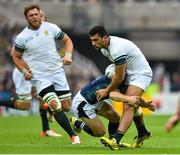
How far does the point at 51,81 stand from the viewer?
16.5m

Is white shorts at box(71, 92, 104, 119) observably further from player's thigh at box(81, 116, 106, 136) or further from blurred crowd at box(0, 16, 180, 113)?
blurred crowd at box(0, 16, 180, 113)

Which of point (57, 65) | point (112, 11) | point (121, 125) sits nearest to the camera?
point (121, 125)

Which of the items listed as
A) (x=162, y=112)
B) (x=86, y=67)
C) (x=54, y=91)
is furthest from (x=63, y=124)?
(x=86, y=67)

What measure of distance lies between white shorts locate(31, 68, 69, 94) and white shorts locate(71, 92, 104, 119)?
1.22 m

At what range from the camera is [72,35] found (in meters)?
46.0

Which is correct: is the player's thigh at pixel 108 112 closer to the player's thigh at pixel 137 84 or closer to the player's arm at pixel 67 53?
the player's thigh at pixel 137 84

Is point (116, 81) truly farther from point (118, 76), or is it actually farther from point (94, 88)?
point (94, 88)

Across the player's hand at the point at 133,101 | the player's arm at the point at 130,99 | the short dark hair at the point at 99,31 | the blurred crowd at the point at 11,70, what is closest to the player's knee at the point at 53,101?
the player's arm at the point at 130,99

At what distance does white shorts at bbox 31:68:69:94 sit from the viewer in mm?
16234

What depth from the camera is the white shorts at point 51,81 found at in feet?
53.3

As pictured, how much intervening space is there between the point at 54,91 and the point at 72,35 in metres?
29.7

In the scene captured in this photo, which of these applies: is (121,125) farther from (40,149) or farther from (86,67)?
(86,67)

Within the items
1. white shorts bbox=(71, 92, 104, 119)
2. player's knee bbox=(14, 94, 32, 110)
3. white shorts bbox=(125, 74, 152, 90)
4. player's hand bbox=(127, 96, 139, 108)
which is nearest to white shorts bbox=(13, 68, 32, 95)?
player's knee bbox=(14, 94, 32, 110)

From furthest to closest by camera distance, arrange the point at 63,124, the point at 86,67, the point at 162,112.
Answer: the point at 86,67
the point at 162,112
the point at 63,124
